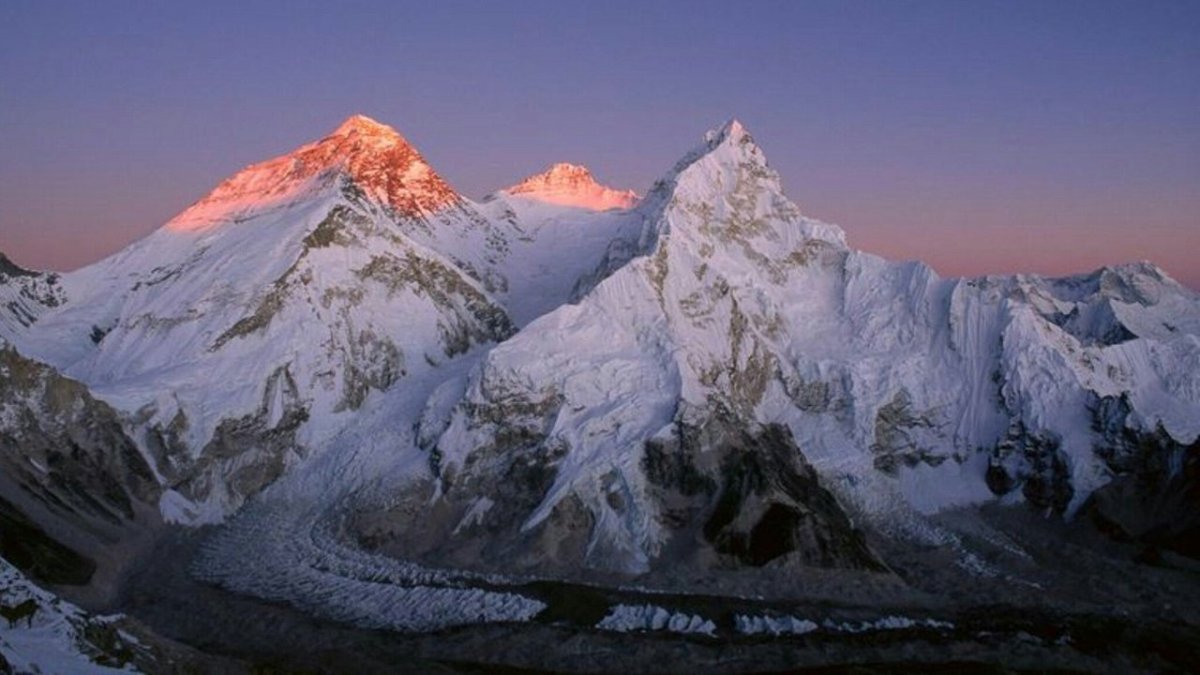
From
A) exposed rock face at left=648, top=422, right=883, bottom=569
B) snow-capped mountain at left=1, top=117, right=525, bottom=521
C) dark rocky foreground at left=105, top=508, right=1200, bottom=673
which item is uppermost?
snow-capped mountain at left=1, top=117, right=525, bottom=521

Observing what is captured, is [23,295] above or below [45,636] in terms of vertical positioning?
above

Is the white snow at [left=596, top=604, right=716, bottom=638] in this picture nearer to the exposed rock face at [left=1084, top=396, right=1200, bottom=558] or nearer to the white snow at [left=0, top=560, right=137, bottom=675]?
the white snow at [left=0, top=560, right=137, bottom=675]

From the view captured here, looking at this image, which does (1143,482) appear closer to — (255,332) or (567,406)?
(567,406)

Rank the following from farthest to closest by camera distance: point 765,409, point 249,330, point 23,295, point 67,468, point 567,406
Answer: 1. point 23,295
2. point 249,330
3. point 765,409
4. point 567,406
5. point 67,468

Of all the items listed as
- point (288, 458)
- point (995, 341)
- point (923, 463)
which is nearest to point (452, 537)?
point (288, 458)

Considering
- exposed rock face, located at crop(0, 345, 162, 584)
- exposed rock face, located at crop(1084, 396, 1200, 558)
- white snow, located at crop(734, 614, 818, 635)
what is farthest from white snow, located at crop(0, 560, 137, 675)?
exposed rock face, located at crop(1084, 396, 1200, 558)

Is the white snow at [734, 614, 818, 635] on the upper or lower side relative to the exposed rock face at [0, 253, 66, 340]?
lower

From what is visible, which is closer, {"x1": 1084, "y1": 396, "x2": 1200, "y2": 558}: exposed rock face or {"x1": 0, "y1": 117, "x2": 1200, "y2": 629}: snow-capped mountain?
{"x1": 0, "y1": 117, "x2": 1200, "y2": 629}: snow-capped mountain

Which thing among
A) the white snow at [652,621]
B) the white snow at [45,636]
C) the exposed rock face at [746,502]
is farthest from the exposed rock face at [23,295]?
the white snow at [45,636]

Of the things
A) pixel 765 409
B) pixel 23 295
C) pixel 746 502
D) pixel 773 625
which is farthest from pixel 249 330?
pixel 773 625

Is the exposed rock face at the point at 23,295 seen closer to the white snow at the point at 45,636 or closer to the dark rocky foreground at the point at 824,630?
the dark rocky foreground at the point at 824,630
